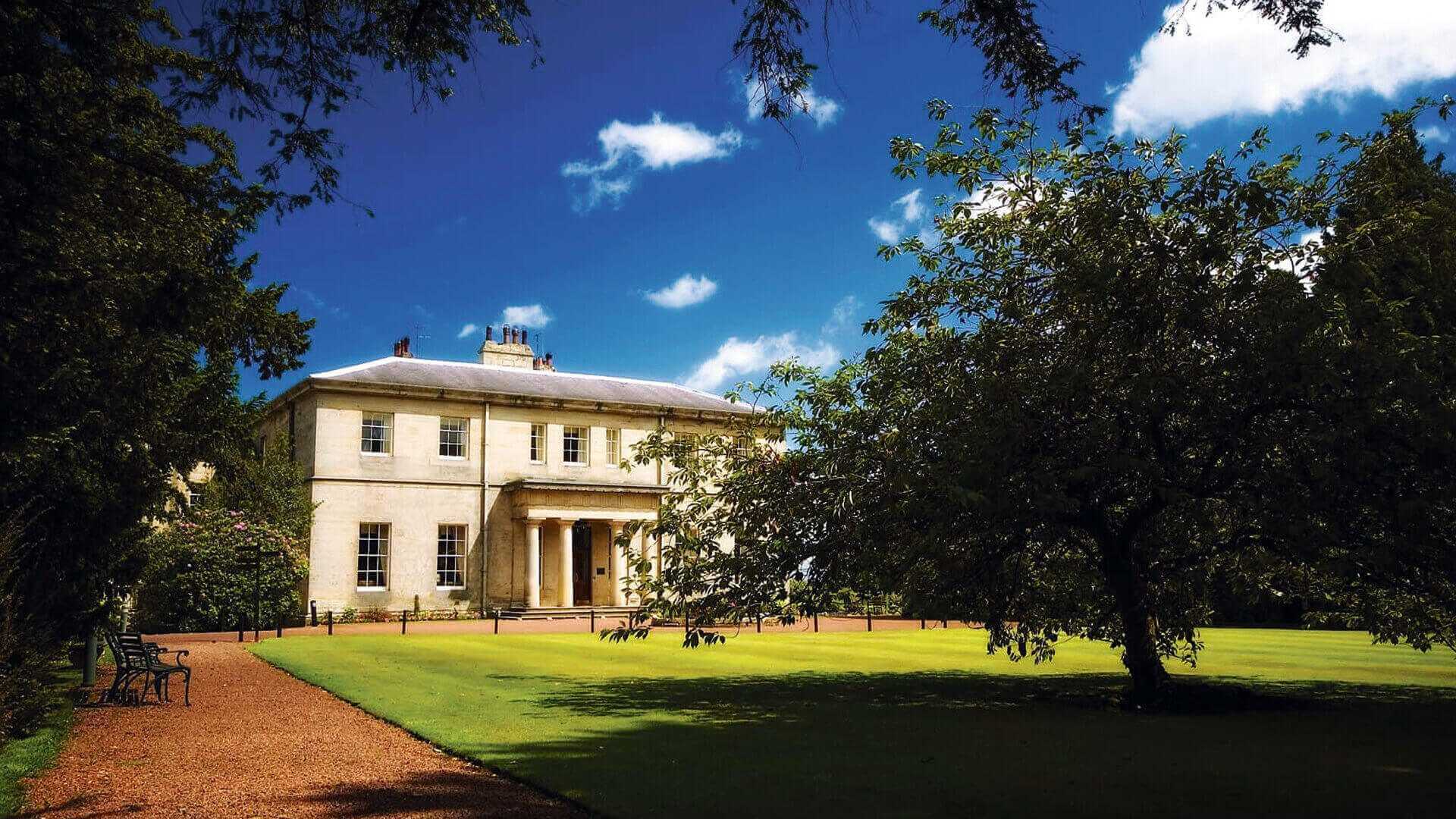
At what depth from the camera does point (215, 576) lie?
1156 inches

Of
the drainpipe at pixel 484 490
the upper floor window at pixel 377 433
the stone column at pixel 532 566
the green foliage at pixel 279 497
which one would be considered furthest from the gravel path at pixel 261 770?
the drainpipe at pixel 484 490

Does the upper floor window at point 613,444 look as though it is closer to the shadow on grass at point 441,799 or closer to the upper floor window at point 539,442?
the upper floor window at point 539,442

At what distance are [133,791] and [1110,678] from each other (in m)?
13.6

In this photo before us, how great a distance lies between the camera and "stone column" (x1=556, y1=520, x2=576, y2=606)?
119 ft

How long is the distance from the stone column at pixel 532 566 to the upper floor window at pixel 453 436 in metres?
3.66

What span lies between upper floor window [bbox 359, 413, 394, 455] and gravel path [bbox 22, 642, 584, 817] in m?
22.8

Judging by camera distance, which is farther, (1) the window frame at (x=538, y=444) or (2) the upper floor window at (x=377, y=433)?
(1) the window frame at (x=538, y=444)

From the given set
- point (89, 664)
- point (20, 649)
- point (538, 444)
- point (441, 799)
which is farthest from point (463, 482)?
point (441, 799)

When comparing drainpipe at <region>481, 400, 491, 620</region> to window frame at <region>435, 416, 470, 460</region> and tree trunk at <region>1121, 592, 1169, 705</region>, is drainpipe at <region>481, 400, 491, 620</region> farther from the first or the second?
tree trunk at <region>1121, 592, 1169, 705</region>

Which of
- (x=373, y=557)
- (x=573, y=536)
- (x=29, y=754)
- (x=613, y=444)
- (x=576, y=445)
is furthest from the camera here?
(x=613, y=444)

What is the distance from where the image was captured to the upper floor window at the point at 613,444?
39.6 metres

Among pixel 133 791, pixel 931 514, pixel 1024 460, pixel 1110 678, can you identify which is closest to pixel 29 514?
pixel 133 791

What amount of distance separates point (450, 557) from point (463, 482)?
263cm

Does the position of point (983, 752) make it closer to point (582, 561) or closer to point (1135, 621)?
point (1135, 621)
